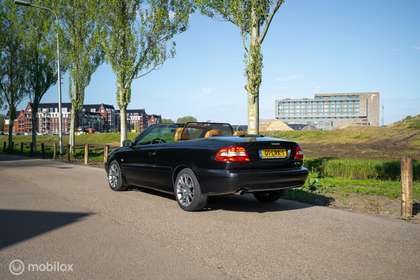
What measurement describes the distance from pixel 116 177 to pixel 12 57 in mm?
27115

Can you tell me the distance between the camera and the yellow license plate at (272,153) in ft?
20.6

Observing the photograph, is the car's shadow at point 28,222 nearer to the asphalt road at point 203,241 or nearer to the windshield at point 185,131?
the asphalt road at point 203,241

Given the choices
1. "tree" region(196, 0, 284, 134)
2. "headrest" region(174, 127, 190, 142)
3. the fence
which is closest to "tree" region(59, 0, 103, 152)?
the fence

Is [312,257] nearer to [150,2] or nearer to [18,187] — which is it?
[18,187]

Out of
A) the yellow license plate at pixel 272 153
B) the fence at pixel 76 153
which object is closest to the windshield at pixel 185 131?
the yellow license plate at pixel 272 153

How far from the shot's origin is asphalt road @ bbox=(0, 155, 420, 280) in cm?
374

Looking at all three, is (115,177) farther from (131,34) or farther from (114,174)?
(131,34)

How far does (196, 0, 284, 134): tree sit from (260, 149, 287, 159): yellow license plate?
6.71 metres

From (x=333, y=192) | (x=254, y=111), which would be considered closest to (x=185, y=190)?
(x=333, y=192)

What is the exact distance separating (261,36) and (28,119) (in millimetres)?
174281

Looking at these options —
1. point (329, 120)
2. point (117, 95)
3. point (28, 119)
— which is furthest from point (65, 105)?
point (117, 95)

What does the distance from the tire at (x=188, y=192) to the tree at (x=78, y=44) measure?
19.2m

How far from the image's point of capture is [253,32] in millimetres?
13398

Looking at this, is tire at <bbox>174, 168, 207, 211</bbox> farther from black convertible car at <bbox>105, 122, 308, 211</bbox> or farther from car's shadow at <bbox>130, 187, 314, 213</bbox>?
car's shadow at <bbox>130, 187, 314, 213</bbox>
